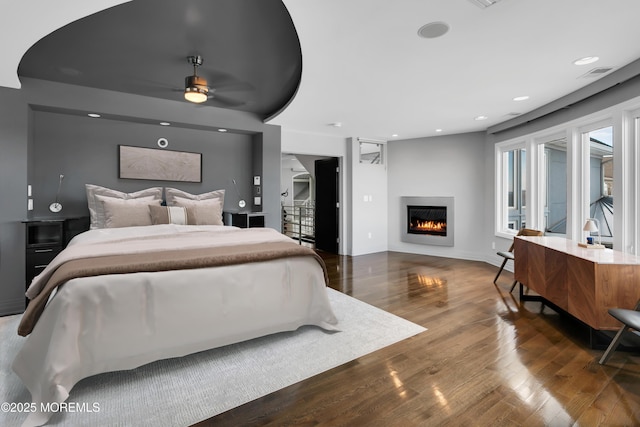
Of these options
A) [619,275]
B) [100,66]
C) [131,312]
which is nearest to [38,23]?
[100,66]

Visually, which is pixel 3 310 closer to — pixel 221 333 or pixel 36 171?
pixel 36 171

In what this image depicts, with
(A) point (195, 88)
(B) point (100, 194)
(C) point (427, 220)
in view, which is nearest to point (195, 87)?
(A) point (195, 88)

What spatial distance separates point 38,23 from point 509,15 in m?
3.26

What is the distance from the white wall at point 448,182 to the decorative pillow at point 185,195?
3.76 m

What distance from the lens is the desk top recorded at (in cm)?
249

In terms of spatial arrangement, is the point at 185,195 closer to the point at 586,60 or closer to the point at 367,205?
the point at 367,205

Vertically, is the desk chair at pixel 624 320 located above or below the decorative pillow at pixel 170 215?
below

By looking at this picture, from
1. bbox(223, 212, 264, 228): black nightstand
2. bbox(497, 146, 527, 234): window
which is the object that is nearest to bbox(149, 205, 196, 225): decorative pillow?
bbox(223, 212, 264, 228): black nightstand

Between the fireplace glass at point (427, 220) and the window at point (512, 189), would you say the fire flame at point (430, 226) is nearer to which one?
the fireplace glass at point (427, 220)

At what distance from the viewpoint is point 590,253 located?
2.80 meters

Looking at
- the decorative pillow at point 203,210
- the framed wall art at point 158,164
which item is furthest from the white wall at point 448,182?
the framed wall art at point 158,164

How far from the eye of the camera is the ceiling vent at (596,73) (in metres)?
3.02

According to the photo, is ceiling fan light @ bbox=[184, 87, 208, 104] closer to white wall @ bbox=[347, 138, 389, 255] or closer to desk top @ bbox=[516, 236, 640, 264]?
white wall @ bbox=[347, 138, 389, 255]

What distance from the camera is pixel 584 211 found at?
3.86 m
